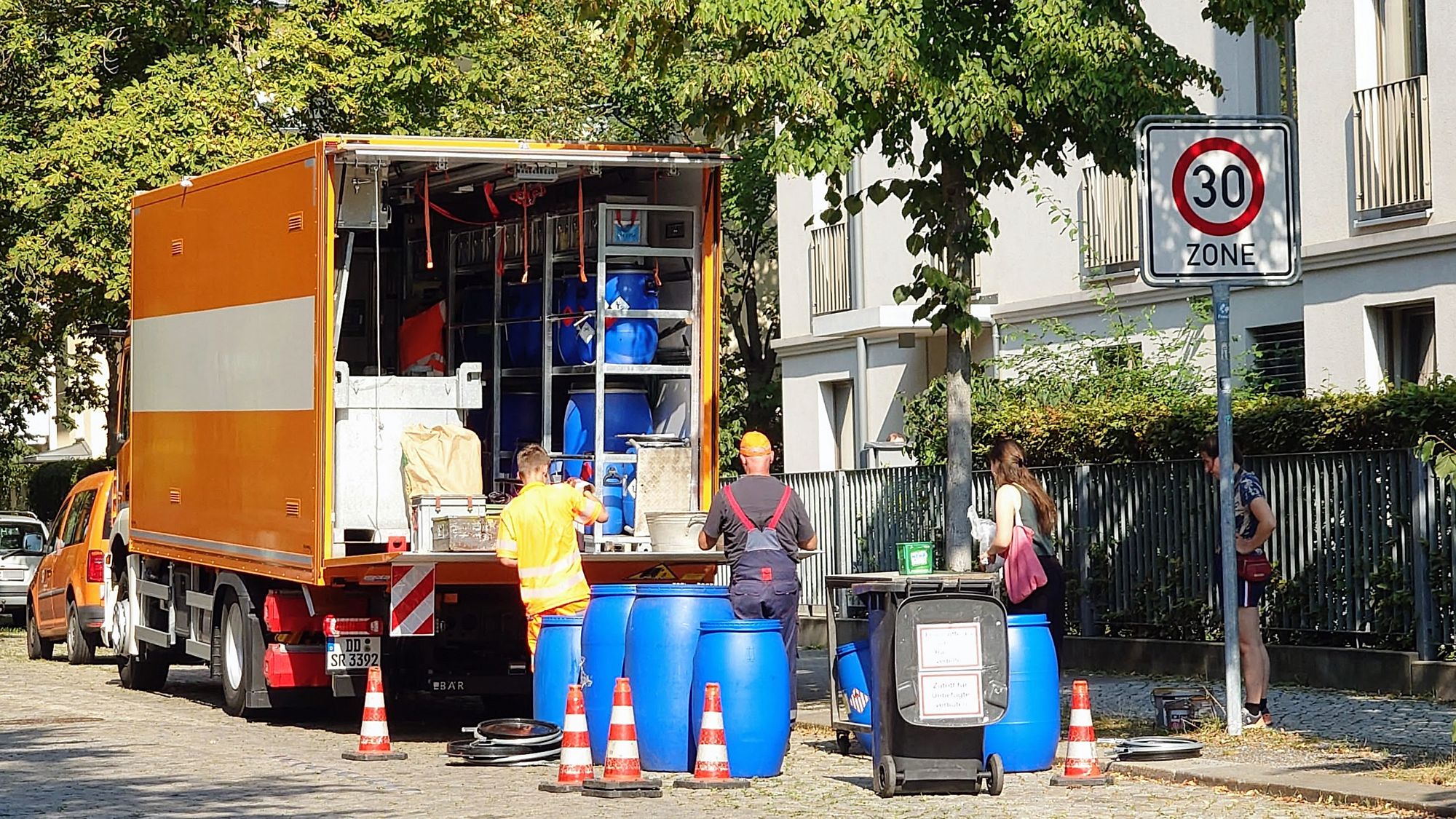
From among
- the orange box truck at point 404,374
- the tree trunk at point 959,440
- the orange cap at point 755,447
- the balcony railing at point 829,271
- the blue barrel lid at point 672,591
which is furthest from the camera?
the balcony railing at point 829,271

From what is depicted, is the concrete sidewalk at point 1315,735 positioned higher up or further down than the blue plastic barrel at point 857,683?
further down

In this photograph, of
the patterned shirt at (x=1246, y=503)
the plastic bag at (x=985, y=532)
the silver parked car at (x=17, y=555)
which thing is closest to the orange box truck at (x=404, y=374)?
the plastic bag at (x=985, y=532)

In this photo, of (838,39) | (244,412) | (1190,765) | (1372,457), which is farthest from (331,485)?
(1372,457)

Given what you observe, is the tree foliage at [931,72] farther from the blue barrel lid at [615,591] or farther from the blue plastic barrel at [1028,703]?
the blue plastic barrel at [1028,703]

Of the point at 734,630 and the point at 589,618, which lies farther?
the point at 589,618

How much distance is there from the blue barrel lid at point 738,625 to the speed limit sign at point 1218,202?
110 inches

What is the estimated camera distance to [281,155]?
45.9ft

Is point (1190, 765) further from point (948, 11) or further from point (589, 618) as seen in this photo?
point (948, 11)

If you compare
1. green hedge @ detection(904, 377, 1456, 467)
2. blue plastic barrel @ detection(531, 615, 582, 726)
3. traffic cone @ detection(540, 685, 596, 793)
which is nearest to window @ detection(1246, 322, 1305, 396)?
green hedge @ detection(904, 377, 1456, 467)

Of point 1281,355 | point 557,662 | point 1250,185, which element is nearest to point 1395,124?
point 1281,355

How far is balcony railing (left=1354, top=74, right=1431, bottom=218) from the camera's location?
18297 mm

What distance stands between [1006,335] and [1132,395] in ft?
14.1

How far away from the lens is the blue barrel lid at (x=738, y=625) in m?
11.2

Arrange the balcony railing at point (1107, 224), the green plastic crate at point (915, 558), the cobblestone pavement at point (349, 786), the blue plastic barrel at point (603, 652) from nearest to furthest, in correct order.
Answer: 1. the cobblestone pavement at point (349, 786)
2. the blue plastic barrel at point (603, 652)
3. the green plastic crate at point (915, 558)
4. the balcony railing at point (1107, 224)
